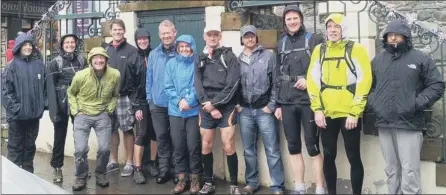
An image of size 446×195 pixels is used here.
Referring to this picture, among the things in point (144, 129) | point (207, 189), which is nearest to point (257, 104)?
point (207, 189)

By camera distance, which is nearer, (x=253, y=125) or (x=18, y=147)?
(x=253, y=125)

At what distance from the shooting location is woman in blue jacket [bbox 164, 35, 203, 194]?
20.2 feet

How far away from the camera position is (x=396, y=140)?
5.20m

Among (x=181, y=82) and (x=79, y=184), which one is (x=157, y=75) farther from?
(x=79, y=184)

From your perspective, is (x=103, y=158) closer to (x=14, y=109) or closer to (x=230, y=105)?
(x=14, y=109)

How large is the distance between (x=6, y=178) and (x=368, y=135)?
157 inches

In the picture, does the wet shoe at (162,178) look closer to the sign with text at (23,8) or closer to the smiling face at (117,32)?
the smiling face at (117,32)

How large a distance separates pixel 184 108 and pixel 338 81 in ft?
5.91

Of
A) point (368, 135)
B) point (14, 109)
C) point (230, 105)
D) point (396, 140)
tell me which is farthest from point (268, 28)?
point (14, 109)

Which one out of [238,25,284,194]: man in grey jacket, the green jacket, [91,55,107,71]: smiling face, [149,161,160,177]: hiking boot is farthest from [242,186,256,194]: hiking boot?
[91,55,107,71]: smiling face

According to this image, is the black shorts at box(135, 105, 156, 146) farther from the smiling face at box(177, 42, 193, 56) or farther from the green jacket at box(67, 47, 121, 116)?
the smiling face at box(177, 42, 193, 56)

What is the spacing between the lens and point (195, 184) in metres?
6.15

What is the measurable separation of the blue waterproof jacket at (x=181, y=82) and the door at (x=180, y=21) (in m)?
1.35

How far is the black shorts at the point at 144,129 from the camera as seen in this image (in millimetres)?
6805
